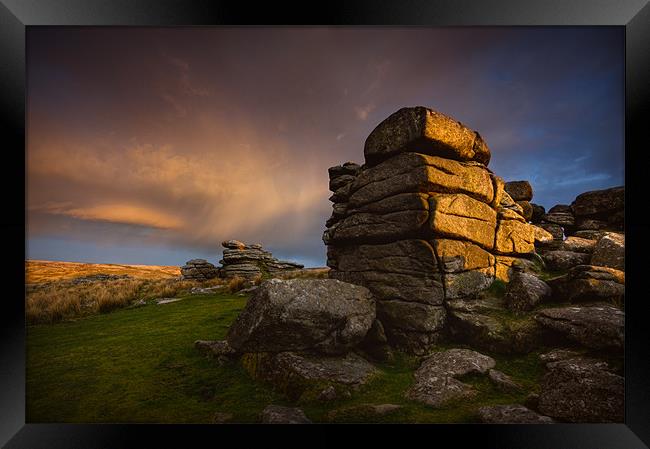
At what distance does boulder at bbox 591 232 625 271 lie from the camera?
29.4 ft

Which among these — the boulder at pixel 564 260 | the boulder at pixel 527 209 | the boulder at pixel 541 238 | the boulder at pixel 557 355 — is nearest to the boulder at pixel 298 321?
the boulder at pixel 557 355

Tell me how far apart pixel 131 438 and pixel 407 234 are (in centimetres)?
898

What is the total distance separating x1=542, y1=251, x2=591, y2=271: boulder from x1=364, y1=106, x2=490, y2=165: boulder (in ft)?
16.7

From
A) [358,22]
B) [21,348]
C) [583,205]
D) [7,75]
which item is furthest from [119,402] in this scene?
[583,205]

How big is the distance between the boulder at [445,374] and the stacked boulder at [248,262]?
999 inches

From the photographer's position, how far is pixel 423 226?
8773 millimetres

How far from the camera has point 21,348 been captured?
6316 mm

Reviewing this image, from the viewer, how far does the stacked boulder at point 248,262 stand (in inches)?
1232

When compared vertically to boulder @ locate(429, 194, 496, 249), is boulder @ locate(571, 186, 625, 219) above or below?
above

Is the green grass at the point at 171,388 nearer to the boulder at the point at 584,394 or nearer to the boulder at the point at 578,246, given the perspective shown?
the boulder at the point at 584,394

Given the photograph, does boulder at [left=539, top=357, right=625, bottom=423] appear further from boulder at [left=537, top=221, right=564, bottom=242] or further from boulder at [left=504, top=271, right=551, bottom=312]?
boulder at [left=537, top=221, right=564, bottom=242]

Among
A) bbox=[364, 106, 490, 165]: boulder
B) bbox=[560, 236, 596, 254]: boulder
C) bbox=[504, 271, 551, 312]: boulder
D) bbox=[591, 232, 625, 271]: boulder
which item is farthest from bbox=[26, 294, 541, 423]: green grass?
bbox=[560, 236, 596, 254]: boulder

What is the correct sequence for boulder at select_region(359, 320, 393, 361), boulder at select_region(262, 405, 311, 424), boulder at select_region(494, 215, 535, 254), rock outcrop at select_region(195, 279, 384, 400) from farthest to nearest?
boulder at select_region(494, 215, 535, 254) → boulder at select_region(359, 320, 393, 361) → rock outcrop at select_region(195, 279, 384, 400) → boulder at select_region(262, 405, 311, 424)

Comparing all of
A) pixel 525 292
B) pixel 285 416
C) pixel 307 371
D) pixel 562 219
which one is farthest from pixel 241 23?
pixel 562 219
